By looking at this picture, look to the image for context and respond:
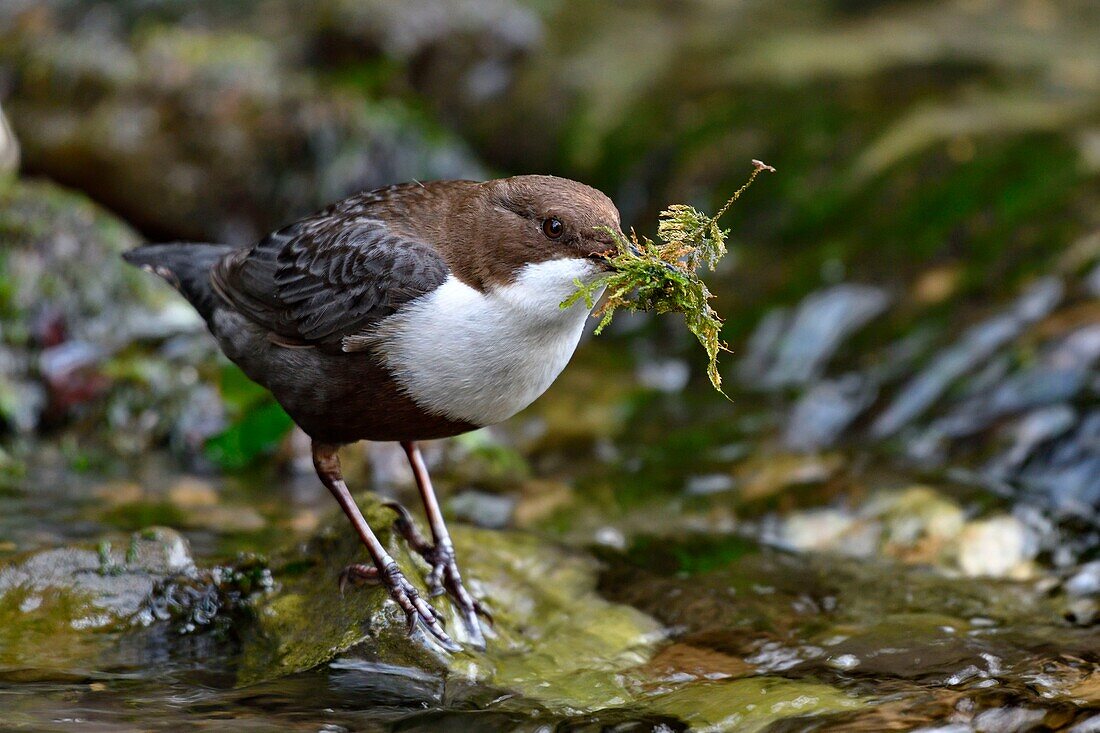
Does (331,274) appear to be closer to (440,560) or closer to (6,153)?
(440,560)

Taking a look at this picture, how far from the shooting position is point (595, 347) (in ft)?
25.8

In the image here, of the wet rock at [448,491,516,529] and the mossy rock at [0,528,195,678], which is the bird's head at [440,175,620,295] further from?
the wet rock at [448,491,516,529]

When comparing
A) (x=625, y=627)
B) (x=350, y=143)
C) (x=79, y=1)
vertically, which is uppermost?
(x=79, y=1)

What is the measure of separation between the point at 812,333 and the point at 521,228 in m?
3.92

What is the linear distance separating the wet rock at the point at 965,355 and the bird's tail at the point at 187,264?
11.5 feet

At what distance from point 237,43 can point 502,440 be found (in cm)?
548

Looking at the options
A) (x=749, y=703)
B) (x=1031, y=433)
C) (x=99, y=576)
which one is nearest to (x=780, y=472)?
(x=1031, y=433)

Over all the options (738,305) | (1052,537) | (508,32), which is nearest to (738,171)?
(738,305)

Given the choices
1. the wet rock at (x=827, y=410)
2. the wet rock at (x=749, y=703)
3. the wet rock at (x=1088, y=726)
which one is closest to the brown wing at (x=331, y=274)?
the wet rock at (x=749, y=703)

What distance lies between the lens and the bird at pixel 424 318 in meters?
3.44

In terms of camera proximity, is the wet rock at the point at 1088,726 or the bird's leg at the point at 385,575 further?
the bird's leg at the point at 385,575

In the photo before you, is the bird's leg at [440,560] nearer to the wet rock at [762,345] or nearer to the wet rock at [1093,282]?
the wet rock at [762,345]

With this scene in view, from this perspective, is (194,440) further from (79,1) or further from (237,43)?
(79,1)

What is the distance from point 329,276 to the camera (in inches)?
152
